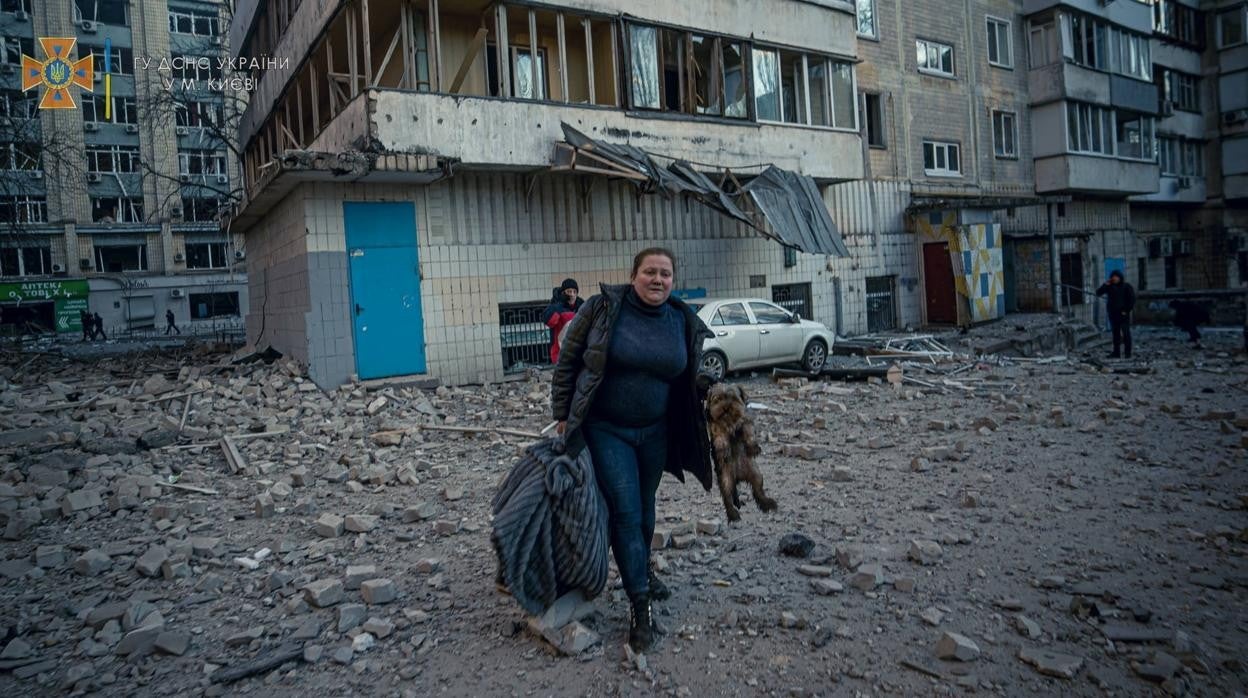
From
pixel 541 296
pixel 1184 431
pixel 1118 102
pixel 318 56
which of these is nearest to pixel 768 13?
pixel 541 296

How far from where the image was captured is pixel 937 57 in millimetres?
22250

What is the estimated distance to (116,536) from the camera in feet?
18.4

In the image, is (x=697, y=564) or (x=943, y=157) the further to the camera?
(x=943, y=157)

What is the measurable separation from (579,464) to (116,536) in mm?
4284

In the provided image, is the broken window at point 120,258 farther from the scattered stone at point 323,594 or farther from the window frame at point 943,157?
the scattered stone at point 323,594

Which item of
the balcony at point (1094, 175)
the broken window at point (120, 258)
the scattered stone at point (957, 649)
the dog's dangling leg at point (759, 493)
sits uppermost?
the broken window at point (120, 258)

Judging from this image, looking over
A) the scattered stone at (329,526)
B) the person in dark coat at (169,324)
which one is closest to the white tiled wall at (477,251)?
the scattered stone at (329,526)

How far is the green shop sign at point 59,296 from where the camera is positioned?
1452 inches

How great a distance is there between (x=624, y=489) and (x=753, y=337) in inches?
382

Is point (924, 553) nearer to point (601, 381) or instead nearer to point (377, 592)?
point (601, 381)

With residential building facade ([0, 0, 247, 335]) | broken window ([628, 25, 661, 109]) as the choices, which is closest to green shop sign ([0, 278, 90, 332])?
residential building facade ([0, 0, 247, 335])

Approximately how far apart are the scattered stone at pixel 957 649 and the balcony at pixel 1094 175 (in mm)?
25606

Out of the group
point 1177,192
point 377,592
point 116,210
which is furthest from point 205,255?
point 1177,192

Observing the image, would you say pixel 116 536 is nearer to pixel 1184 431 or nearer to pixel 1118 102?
pixel 1184 431
